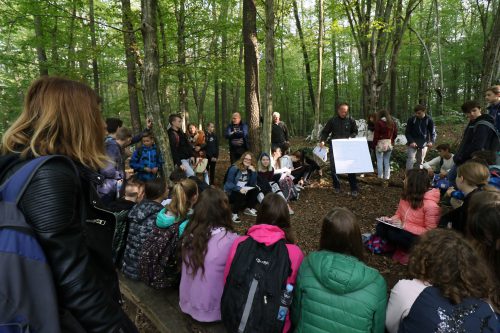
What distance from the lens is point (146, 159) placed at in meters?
5.85

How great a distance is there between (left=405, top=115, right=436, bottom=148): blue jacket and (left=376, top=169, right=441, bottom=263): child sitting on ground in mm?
3570

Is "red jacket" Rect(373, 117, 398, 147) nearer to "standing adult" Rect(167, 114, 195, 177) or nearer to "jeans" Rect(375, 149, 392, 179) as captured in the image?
"jeans" Rect(375, 149, 392, 179)

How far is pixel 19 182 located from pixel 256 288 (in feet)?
5.21

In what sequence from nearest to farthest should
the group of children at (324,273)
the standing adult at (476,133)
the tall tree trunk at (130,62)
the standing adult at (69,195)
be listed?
1. the standing adult at (69,195)
2. the group of children at (324,273)
3. the standing adult at (476,133)
4. the tall tree trunk at (130,62)

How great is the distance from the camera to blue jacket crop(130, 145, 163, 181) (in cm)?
584

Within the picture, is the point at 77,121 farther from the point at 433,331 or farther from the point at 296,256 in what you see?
the point at 433,331

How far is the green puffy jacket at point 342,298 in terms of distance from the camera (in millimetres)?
1864

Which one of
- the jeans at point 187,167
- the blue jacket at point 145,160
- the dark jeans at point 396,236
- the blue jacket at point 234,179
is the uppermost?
the blue jacket at point 145,160

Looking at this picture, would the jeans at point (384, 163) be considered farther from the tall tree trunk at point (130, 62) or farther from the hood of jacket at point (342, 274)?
the tall tree trunk at point (130, 62)

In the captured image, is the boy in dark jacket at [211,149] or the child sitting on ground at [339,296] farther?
the boy in dark jacket at [211,149]

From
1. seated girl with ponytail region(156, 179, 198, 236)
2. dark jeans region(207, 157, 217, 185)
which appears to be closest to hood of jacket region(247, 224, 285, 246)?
seated girl with ponytail region(156, 179, 198, 236)

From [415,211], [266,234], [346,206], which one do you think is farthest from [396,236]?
[266,234]

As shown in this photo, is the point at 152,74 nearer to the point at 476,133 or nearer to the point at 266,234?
the point at 266,234

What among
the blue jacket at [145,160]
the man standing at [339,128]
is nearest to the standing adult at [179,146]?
the blue jacket at [145,160]
